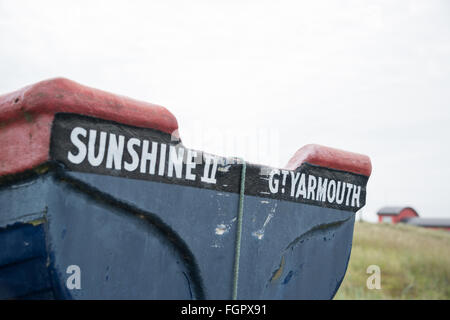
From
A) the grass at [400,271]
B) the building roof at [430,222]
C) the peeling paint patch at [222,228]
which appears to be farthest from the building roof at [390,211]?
the peeling paint patch at [222,228]

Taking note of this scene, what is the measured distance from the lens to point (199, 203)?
1726 mm

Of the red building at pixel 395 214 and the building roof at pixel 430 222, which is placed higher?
the red building at pixel 395 214

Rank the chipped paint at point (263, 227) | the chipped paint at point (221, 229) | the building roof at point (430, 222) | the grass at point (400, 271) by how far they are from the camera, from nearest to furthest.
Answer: the chipped paint at point (221, 229) → the chipped paint at point (263, 227) → the grass at point (400, 271) → the building roof at point (430, 222)

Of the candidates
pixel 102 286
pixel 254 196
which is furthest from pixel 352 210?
pixel 102 286

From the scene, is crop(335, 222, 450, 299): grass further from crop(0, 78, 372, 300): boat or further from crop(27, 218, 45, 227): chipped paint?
crop(27, 218, 45, 227): chipped paint

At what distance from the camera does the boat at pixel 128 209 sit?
1.37 m

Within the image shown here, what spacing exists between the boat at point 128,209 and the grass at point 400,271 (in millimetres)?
3970

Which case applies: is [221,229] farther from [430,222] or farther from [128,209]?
[430,222]

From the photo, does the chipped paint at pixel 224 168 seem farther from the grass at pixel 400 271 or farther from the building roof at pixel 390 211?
the building roof at pixel 390 211

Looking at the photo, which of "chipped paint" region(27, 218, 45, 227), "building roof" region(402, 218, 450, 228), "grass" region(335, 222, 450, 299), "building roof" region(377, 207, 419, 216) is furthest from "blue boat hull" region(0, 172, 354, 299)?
"building roof" region(377, 207, 419, 216)

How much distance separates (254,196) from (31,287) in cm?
95

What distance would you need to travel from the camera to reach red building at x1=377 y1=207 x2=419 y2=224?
26.5 meters

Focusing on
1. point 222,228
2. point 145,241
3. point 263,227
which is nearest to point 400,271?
point 263,227
